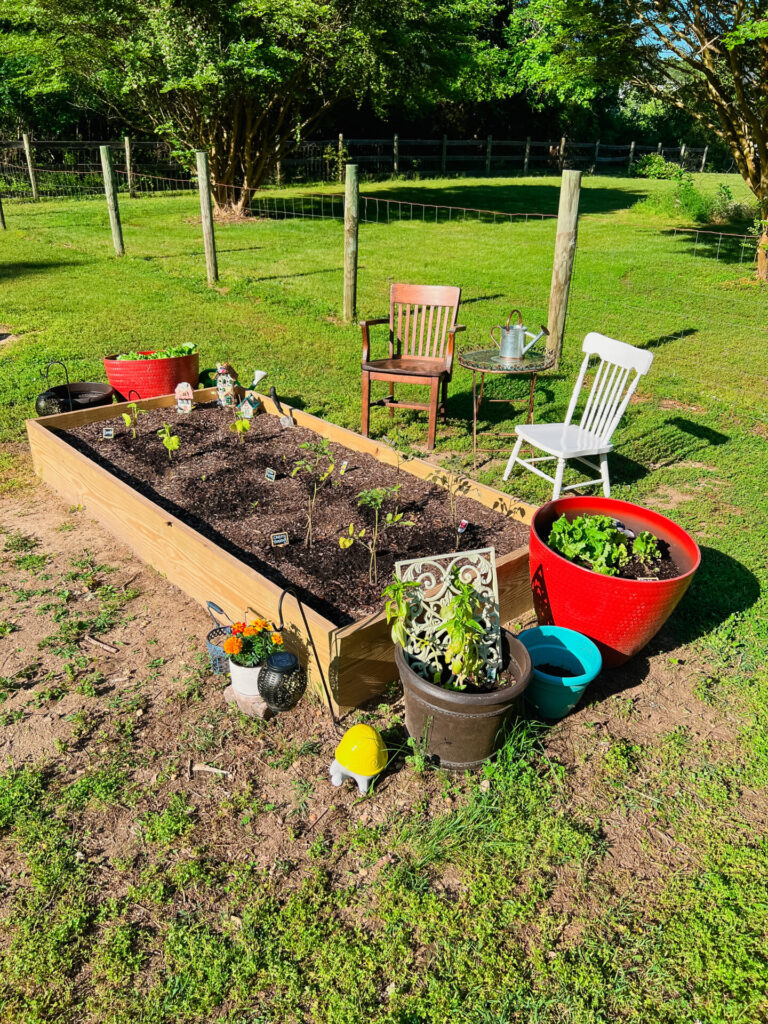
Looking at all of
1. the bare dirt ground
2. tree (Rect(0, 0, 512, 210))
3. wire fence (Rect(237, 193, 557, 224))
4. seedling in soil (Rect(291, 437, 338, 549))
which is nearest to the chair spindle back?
the bare dirt ground

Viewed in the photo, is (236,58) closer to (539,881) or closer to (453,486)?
(453,486)

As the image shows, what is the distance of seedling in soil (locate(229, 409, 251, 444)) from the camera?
4766 millimetres

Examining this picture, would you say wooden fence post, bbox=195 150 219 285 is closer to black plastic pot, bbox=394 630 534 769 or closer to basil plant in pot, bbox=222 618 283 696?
basil plant in pot, bbox=222 618 283 696

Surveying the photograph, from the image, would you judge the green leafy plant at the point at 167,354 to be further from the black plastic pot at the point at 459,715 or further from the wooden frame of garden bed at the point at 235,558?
the black plastic pot at the point at 459,715

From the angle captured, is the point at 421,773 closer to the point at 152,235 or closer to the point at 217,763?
the point at 217,763

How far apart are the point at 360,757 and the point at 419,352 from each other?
153 inches

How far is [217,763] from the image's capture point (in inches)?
107

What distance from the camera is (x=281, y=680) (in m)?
2.76

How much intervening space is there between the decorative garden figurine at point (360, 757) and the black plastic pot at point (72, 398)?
12.2 feet

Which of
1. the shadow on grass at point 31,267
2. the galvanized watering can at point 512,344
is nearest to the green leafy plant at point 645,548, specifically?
the galvanized watering can at point 512,344

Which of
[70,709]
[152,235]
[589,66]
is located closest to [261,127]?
[152,235]

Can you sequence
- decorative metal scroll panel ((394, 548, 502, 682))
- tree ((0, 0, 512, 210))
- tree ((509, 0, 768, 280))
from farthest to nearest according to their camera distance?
tree ((0, 0, 512, 210)), tree ((509, 0, 768, 280)), decorative metal scroll panel ((394, 548, 502, 682))

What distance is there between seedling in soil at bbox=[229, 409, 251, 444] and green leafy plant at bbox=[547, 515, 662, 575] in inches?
93.3

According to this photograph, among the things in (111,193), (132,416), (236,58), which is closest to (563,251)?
(132,416)
